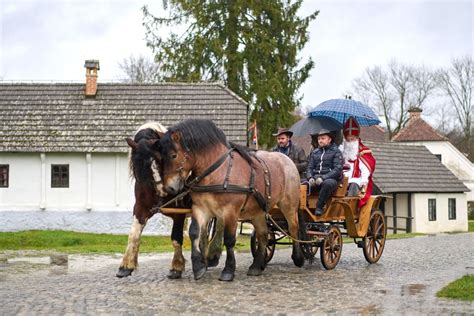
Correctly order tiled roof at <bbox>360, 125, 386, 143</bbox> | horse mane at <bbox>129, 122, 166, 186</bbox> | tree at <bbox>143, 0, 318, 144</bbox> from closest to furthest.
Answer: horse mane at <bbox>129, 122, 166, 186</bbox> < tree at <bbox>143, 0, 318, 144</bbox> < tiled roof at <bbox>360, 125, 386, 143</bbox>

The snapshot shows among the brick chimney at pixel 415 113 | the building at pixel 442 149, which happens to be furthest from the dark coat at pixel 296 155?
the brick chimney at pixel 415 113

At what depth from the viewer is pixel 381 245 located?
11.8 m

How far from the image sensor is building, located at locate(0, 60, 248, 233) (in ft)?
78.6

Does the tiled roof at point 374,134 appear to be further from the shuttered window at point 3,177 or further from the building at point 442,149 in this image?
the shuttered window at point 3,177

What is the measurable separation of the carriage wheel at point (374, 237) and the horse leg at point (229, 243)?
10.5 ft

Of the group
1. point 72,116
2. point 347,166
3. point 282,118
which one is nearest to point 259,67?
point 282,118

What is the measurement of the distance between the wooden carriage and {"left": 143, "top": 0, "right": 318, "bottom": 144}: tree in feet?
67.0

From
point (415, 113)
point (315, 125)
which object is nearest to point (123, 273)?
point (315, 125)

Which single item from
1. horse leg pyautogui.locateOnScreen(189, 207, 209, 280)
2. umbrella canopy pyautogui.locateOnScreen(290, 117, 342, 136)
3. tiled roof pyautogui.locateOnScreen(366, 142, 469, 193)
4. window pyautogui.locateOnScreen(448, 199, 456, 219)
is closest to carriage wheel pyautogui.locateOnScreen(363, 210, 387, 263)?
umbrella canopy pyautogui.locateOnScreen(290, 117, 342, 136)

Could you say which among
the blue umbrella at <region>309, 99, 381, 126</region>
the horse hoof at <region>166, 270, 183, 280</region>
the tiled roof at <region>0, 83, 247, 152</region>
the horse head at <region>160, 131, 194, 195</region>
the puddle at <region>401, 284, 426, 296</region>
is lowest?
the puddle at <region>401, 284, 426, 296</region>

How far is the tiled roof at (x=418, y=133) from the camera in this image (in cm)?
4612

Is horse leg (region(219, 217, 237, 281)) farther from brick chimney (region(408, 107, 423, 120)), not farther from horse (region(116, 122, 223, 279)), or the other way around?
brick chimney (region(408, 107, 423, 120))

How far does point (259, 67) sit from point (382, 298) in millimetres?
25150

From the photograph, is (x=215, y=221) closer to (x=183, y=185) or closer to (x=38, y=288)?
(x=183, y=185)
